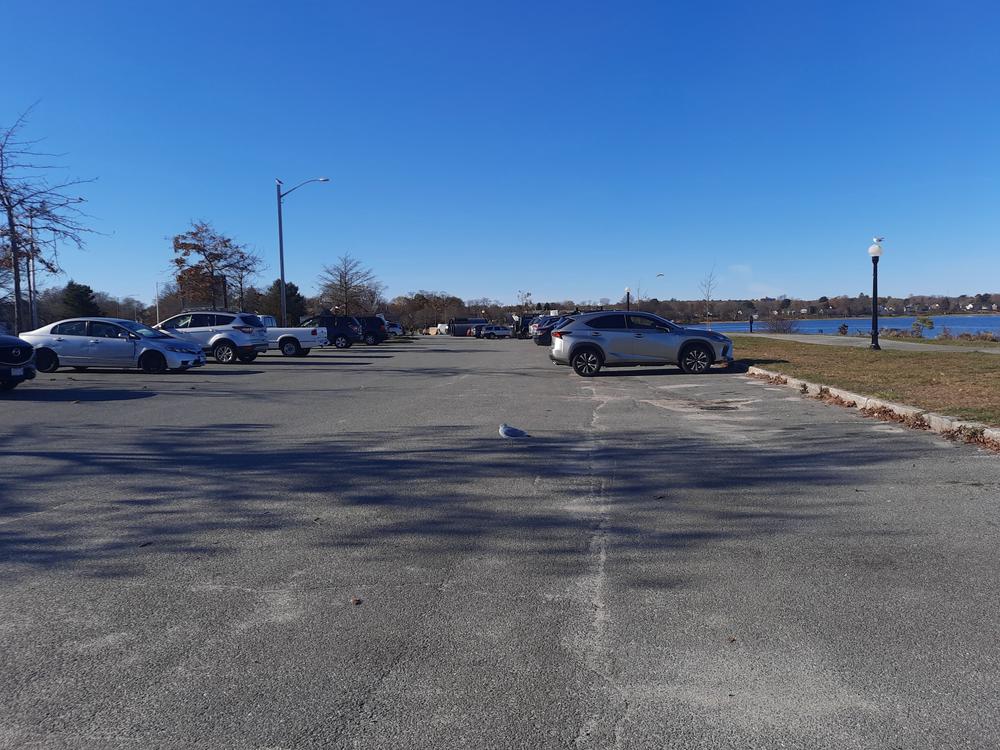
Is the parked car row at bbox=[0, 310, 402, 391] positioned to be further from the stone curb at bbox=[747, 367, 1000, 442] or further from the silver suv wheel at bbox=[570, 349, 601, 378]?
the stone curb at bbox=[747, 367, 1000, 442]

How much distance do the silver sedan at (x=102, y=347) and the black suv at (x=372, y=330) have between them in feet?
76.5

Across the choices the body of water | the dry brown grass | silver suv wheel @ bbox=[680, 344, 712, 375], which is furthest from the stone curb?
the body of water

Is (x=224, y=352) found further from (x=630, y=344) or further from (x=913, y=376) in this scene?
(x=913, y=376)

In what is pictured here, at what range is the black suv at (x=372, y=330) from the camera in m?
43.2

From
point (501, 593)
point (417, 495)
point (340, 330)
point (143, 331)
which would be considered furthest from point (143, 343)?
point (340, 330)

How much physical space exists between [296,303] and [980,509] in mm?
61339

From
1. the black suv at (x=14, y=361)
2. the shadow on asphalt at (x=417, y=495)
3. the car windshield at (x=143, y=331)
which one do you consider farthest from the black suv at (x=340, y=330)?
the shadow on asphalt at (x=417, y=495)

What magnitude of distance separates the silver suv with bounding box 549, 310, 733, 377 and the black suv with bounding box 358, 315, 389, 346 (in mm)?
25517

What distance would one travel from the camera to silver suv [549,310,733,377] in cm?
1897

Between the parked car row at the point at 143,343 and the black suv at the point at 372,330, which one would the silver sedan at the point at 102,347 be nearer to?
the parked car row at the point at 143,343

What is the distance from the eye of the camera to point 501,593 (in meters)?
4.46

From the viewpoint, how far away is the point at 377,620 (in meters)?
→ 4.11

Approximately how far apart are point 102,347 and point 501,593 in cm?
1814

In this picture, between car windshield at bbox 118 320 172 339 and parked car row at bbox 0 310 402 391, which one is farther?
car windshield at bbox 118 320 172 339
